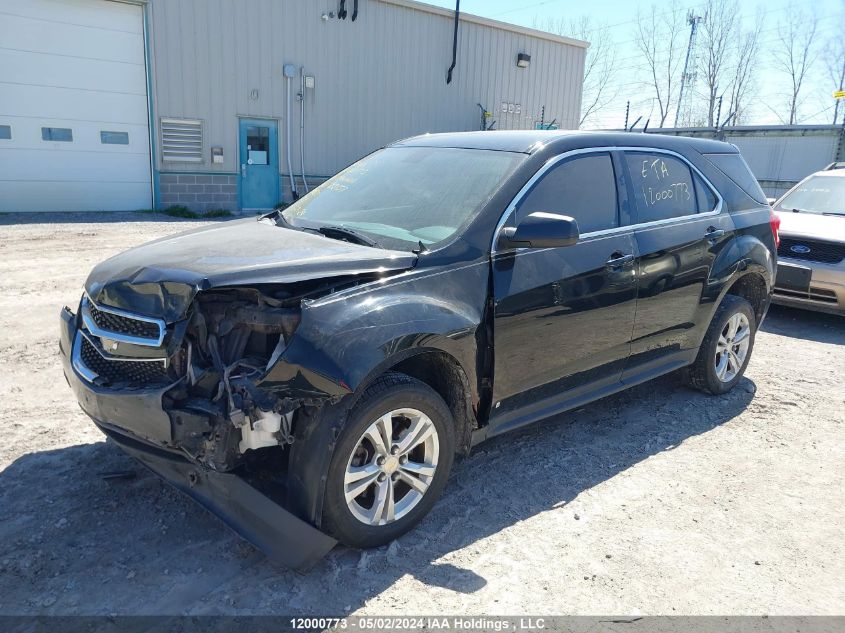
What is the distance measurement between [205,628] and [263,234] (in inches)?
77.8

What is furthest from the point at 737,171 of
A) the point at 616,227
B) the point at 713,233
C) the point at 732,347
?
the point at 616,227

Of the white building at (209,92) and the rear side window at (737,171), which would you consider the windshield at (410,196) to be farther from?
the white building at (209,92)

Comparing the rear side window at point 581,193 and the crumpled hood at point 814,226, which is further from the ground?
the rear side window at point 581,193

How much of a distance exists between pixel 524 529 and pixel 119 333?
7.05ft

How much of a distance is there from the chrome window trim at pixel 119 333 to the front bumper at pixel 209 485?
0.70 feet

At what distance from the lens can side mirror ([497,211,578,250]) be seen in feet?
11.0

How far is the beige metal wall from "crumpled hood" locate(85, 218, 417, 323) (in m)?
13.1

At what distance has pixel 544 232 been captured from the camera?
3.37 m

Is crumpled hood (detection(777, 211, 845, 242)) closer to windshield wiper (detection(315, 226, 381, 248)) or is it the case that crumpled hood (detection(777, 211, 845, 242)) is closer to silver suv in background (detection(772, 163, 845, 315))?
silver suv in background (detection(772, 163, 845, 315))

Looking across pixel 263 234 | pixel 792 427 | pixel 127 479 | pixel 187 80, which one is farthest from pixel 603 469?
pixel 187 80

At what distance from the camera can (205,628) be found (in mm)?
2625

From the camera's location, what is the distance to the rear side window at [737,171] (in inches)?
206

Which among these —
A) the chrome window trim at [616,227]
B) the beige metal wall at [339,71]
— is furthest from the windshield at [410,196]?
the beige metal wall at [339,71]

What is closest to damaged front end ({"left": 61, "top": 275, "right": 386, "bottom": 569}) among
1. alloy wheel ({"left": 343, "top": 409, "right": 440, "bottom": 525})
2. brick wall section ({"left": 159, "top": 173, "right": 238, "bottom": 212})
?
alloy wheel ({"left": 343, "top": 409, "right": 440, "bottom": 525})
